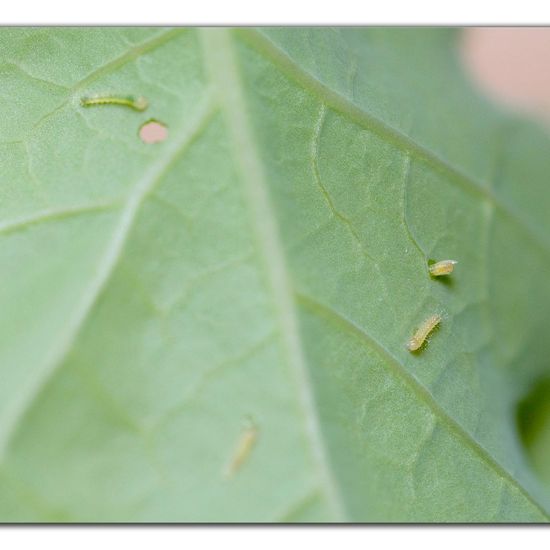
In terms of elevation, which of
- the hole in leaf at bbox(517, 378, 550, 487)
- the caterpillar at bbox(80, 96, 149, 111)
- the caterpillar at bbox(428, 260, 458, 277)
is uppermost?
the caterpillar at bbox(80, 96, 149, 111)

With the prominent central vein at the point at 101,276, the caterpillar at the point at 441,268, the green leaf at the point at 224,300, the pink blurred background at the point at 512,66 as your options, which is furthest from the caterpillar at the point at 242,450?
the pink blurred background at the point at 512,66

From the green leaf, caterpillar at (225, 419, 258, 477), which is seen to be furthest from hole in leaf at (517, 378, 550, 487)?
caterpillar at (225, 419, 258, 477)

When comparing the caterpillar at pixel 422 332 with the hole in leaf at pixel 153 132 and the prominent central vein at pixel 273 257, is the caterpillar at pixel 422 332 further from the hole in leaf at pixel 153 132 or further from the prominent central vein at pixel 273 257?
the hole in leaf at pixel 153 132

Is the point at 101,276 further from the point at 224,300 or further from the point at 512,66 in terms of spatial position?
the point at 512,66

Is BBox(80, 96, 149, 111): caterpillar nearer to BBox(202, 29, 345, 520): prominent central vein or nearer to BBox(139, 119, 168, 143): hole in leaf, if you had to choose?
BBox(139, 119, 168, 143): hole in leaf

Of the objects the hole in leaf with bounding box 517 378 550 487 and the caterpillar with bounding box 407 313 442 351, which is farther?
the hole in leaf with bounding box 517 378 550 487

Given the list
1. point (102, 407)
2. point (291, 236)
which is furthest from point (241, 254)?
point (102, 407)

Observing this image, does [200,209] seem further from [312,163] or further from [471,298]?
[471,298]
